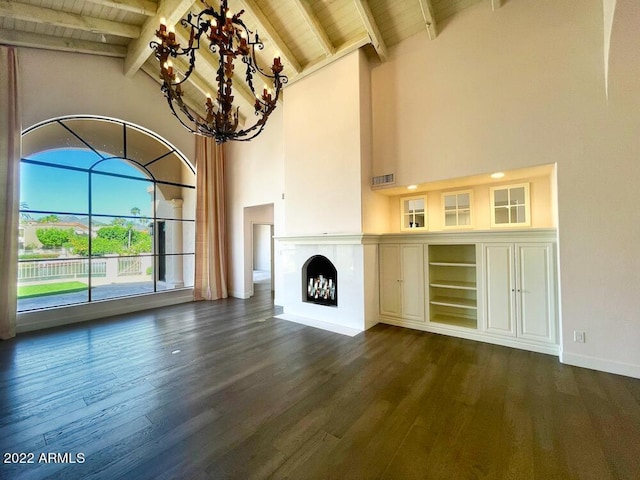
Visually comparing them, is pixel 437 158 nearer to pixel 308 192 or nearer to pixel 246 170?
pixel 308 192

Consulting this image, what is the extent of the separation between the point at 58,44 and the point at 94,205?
2858 mm

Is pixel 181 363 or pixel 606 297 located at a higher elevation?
pixel 606 297

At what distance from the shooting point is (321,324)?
14.6 feet

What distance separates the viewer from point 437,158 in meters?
3.85

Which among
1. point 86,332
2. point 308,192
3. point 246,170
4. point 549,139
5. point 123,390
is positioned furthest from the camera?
point 246,170

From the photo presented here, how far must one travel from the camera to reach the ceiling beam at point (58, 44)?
417 cm

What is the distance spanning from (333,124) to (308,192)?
49.9 inches

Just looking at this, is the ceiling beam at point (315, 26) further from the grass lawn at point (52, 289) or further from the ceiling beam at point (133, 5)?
the grass lawn at point (52, 289)

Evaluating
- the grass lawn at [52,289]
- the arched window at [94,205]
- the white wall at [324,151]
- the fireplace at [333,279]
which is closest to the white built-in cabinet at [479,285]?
the fireplace at [333,279]

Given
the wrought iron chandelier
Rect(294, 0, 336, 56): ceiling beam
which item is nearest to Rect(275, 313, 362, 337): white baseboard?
the wrought iron chandelier

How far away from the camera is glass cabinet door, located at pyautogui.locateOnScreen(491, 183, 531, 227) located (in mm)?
3713

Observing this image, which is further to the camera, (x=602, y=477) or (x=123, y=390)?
(x=123, y=390)

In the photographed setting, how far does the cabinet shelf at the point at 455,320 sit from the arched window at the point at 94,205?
620 centimetres

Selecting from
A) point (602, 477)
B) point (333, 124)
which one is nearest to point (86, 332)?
point (333, 124)
